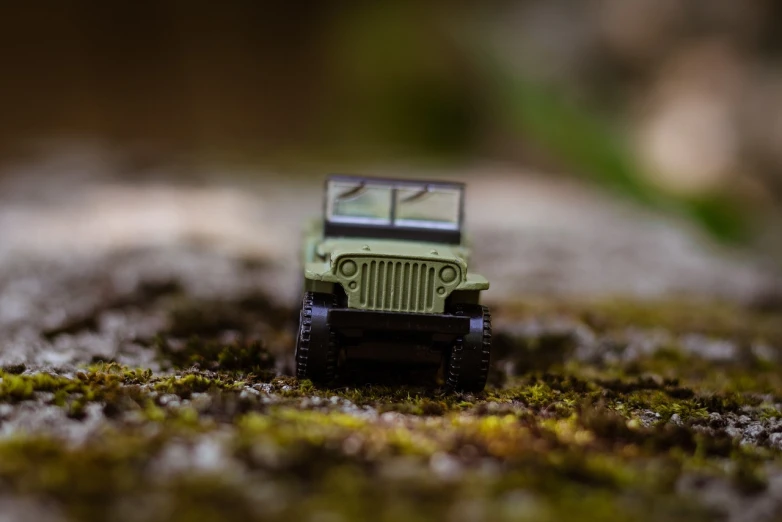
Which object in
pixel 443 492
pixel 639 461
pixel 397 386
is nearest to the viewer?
pixel 443 492

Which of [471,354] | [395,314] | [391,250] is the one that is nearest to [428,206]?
[391,250]

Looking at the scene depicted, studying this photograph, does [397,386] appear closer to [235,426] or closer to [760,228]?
[235,426]

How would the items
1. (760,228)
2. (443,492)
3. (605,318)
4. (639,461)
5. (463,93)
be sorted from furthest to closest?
(463,93), (760,228), (605,318), (639,461), (443,492)

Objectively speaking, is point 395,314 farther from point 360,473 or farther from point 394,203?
point 360,473

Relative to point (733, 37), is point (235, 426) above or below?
below

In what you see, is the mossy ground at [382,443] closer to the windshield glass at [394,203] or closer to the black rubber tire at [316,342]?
the black rubber tire at [316,342]

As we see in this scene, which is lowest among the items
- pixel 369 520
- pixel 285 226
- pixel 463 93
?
pixel 369 520

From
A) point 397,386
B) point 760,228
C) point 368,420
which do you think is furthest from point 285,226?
point 760,228

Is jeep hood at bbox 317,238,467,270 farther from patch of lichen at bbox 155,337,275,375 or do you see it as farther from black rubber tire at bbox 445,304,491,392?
patch of lichen at bbox 155,337,275,375
